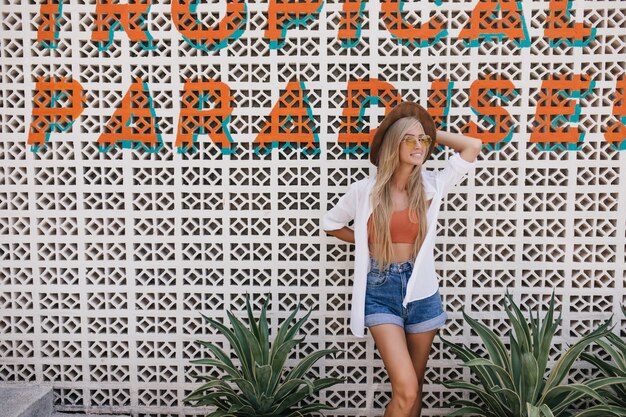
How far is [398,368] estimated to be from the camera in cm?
272

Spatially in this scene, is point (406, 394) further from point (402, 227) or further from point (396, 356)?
point (402, 227)

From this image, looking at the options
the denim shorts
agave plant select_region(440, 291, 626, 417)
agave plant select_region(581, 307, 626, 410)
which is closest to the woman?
the denim shorts

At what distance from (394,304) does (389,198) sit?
66cm

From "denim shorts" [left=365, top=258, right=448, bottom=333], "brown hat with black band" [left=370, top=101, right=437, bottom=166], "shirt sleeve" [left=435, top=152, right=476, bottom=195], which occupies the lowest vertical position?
"denim shorts" [left=365, top=258, right=448, bottom=333]

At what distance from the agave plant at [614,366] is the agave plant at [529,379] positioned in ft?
0.49

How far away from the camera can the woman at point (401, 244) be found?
9.12 feet

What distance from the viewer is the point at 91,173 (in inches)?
143

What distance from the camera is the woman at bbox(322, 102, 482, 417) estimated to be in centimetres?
278

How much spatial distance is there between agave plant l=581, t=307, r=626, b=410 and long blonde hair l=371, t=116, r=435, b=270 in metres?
1.63

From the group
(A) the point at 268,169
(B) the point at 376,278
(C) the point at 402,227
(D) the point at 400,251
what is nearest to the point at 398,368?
(B) the point at 376,278

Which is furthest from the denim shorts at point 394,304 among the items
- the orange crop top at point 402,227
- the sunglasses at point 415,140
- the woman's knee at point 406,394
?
the sunglasses at point 415,140

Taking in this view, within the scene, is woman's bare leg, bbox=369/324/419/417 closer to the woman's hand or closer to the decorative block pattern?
the decorative block pattern

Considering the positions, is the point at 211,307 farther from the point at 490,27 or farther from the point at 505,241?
the point at 490,27

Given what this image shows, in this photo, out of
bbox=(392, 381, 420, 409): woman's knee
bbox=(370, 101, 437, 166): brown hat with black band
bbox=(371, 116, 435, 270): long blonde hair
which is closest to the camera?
bbox=(392, 381, 420, 409): woman's knee
